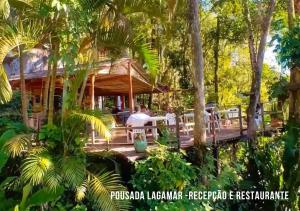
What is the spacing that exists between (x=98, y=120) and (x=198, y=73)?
10.5 ft

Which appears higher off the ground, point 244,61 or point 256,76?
point 244,61

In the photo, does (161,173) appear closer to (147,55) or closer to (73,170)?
(73,170)

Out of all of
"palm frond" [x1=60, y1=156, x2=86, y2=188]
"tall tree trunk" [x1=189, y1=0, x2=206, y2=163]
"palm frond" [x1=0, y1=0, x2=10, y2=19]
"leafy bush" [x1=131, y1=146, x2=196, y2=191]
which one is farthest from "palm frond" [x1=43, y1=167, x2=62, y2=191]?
"tall tree trunk" [x1=189, y1=0, x2=206, y2=163]

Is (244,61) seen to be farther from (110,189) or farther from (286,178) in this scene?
(110,189)

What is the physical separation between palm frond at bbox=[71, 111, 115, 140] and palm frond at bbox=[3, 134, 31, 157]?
87 cm

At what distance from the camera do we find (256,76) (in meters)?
12.0

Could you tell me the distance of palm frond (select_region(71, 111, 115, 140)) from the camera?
6336 mm

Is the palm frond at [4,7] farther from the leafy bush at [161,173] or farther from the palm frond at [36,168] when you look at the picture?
the leafy bush at [161,173]

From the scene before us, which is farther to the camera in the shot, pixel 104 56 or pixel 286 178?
pixel 104 56

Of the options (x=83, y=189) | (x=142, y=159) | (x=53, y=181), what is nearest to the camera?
(x=53, y=181)

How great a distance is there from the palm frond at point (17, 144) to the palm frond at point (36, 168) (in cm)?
22

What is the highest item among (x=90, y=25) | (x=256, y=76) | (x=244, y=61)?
(x=244, y=61)

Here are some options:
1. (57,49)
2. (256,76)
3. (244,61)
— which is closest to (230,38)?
(244,61)

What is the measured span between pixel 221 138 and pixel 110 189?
17.6 feet
